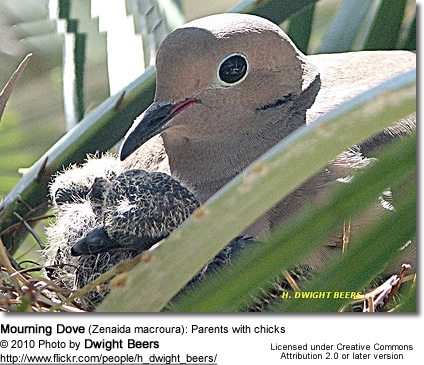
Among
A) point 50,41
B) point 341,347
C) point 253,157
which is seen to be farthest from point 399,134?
point 50,41

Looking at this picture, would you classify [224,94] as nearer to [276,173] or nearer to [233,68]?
[233,68]

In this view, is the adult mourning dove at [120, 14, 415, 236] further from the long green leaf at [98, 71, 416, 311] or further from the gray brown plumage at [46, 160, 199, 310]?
the long green leaf at [98, 71, 416, 311]

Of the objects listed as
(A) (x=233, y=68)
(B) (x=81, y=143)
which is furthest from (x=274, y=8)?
(B) (x=81, y=143)

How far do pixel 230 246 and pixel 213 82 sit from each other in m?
0.43

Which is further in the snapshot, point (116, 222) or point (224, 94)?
point (224, 94)

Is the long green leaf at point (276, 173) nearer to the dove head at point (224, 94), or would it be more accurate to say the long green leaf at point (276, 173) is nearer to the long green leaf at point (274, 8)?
the dove head at point (224, 94)

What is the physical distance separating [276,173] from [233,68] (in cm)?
103

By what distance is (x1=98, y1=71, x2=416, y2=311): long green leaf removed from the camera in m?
0.65

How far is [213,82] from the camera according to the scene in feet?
5.41

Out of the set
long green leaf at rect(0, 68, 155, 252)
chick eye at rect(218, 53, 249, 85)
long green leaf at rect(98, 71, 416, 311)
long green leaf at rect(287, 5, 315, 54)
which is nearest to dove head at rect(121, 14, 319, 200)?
chick eye at rect(218, 53, 249, 85)

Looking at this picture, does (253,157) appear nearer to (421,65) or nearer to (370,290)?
(370,290)

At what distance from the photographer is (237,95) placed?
1704 millimetres

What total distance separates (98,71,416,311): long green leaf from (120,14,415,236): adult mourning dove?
2.73 ft

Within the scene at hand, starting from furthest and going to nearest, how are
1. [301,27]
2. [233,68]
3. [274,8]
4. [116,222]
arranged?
[301,27]
[274,8]
[233,68]
[116,222]
